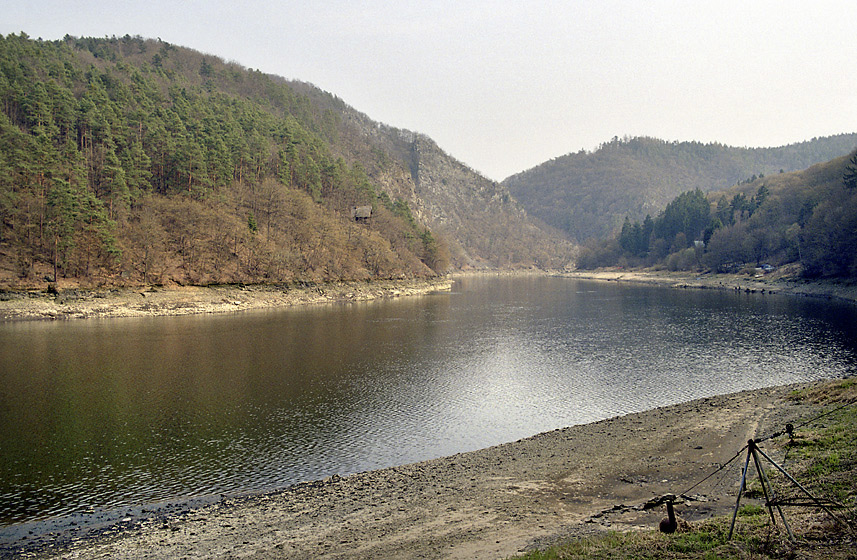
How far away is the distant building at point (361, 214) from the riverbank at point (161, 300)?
2533 centimetres

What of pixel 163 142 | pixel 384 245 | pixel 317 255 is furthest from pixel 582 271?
pixel 163 142

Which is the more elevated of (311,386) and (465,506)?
(465,506)

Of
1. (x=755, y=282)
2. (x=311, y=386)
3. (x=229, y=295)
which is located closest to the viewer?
(x=311, y=386)

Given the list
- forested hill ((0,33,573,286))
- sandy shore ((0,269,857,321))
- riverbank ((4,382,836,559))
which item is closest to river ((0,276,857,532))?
riverbank ((4,382,836,559))

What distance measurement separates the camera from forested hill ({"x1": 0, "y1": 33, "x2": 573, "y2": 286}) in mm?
54875

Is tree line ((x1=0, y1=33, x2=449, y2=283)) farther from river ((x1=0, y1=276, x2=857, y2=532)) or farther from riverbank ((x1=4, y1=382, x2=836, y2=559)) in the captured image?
riverbank ((x1=4, y1=382, x2=836, y2=559))

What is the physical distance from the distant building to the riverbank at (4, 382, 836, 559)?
86.5m

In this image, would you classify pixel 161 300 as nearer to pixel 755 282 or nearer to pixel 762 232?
pixel 755 282

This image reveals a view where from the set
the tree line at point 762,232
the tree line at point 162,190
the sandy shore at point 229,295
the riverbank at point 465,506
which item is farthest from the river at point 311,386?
the tree line at point 762,232

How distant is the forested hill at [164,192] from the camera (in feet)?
180

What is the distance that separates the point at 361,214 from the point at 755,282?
72.9 meters

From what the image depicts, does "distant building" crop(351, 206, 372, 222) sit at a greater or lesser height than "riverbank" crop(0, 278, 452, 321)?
greater

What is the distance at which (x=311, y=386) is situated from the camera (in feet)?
89.9

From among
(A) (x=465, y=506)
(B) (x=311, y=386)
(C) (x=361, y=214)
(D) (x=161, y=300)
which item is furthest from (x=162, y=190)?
(A) (x=465, y=506)
